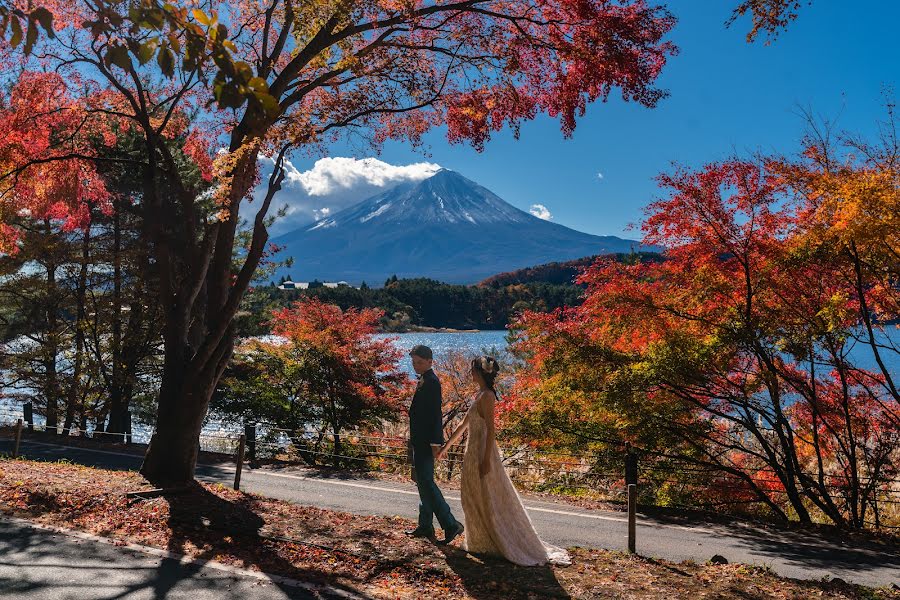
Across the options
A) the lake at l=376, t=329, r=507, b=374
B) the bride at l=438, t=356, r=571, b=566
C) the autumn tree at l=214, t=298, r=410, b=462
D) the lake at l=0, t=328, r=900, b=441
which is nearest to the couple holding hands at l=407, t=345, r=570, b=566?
the bride at l=438, t=356, r=571, b=566

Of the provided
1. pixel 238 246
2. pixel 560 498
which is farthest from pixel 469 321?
pixel 560 498

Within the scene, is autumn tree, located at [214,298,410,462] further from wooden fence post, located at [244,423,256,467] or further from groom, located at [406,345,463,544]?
groom, located at [406,345,463,544]

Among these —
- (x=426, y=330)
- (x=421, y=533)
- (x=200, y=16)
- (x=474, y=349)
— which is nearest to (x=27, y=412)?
(x=421, y=533)

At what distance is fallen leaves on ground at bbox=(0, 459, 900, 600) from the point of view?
5.25 meters

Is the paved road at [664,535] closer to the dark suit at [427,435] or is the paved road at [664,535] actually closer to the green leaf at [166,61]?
the dark suit at [427,435]

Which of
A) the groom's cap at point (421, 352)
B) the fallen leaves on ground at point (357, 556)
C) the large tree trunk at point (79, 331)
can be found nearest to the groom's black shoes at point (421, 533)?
the fallen leaves on ground at point (357, 556)

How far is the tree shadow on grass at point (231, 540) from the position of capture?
5.36 metres

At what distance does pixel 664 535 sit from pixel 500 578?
152 inches

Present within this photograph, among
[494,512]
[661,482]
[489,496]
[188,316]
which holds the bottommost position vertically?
[661,482]

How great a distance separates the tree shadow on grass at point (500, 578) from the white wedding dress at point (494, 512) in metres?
0.11

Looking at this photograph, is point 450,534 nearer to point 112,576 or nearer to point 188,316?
point 112,576

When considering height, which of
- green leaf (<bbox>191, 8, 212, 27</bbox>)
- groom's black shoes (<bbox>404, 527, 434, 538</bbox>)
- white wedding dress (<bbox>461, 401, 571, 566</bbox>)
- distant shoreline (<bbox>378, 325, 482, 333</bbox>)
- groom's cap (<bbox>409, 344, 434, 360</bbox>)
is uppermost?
distant shoreline (<bbox>378, 325, 482, 333</bbox>)

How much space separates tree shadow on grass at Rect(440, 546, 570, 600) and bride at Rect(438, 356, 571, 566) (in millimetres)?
110

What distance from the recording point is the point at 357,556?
5.91 m
